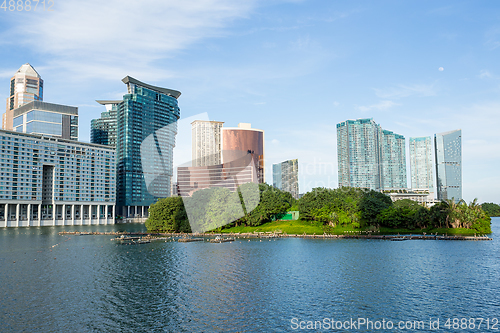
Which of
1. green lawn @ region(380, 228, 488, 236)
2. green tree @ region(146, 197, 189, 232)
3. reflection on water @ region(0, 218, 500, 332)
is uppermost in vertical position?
green tree @ region(146, 197, 189, 232)

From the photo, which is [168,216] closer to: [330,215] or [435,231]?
[330,215]

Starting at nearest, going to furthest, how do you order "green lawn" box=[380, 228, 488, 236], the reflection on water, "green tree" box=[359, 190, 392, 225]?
the reflection on water < "green lawn" box=[380, 228, 488, 236] < "green tree" box=[359, 190, 392, 225]

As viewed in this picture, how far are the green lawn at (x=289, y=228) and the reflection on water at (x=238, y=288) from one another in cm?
4741

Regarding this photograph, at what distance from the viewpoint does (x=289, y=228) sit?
149m

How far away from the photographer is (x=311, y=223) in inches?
6078

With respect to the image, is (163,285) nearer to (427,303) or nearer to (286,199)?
(427,303)

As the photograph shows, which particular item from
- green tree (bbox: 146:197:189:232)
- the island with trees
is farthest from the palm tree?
green tree (bbox: 146:197:189:232)

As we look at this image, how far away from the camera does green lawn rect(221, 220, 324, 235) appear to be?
471 feet

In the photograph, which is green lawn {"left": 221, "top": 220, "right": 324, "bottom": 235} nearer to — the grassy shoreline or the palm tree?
the grassy shoreline

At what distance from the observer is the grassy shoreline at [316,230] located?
425ft

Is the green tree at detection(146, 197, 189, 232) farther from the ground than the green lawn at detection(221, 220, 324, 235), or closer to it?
farther from the ground

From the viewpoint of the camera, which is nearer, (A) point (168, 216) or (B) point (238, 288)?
(B) point (238, 288)

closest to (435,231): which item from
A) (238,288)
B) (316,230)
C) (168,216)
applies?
(316,230)

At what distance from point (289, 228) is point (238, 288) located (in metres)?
93.5
